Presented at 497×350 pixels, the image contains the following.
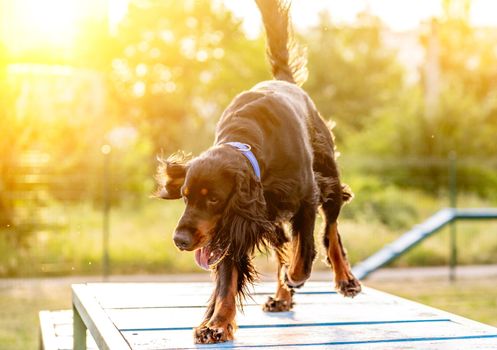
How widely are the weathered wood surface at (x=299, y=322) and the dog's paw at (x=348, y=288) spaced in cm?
9

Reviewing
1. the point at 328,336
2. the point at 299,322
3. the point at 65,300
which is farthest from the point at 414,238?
the point at 328,336

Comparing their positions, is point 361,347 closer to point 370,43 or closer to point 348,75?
point 348,75

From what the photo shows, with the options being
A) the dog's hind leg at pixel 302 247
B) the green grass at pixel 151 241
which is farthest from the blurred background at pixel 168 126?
the dog's hind leg at pixel 302 247

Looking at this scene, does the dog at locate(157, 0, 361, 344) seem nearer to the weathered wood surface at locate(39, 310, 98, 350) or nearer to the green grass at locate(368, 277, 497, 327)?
the weathered wood surface at locate(39, 310, 98, 350)

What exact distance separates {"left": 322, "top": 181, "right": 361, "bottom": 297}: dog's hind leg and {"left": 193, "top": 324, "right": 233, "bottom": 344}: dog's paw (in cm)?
109

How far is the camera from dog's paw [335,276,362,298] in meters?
3.91

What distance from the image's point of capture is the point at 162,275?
10.1 meters

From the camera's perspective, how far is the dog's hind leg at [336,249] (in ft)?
12.9

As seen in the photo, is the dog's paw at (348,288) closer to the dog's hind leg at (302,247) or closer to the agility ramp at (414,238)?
the dog's hind leg at (302,247)

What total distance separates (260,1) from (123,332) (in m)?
1.89

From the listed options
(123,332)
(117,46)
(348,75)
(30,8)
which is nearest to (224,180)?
(123,332)

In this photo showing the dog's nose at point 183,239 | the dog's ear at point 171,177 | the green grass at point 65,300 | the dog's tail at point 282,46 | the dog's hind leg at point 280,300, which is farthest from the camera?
the green grass at point 65,300

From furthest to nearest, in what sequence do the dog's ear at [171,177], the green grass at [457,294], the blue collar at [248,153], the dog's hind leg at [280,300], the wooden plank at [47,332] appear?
the green grass at [457,294] → the wooden plank at [47,332] → the dog's hind leg at [280,300] → the dog's ear at [171,177] → the blue collar at [248,153]

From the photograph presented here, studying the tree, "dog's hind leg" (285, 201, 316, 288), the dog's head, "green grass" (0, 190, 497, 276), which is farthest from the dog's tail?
the tree
